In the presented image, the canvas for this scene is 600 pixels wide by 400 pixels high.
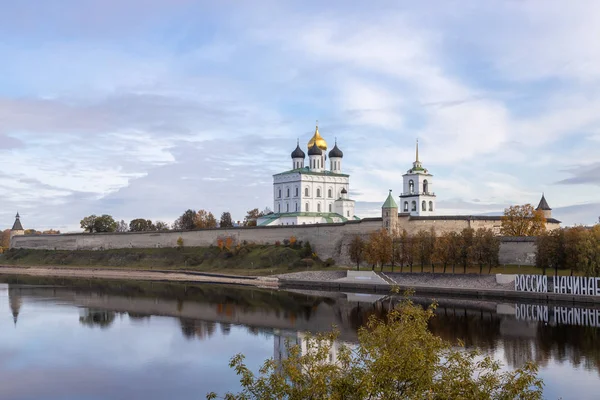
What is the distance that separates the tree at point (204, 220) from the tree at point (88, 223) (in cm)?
1157

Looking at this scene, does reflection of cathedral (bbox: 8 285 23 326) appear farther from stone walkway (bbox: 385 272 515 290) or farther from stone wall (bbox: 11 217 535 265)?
stone walkway (bbox: 385 272 515 290)

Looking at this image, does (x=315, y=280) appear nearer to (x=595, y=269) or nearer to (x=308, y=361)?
(x=595, y=269)

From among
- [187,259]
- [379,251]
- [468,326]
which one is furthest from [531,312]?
[187,259]

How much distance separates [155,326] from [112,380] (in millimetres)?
8080

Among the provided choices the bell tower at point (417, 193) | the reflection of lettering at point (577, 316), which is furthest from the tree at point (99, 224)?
the reflection of lettering at point (577, 316)

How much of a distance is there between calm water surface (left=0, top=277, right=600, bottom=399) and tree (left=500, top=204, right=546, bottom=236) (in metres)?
14.0

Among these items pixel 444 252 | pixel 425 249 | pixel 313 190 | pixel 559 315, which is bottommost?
pixel 559 315

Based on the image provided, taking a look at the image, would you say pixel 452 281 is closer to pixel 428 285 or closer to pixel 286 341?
pixel 428 285

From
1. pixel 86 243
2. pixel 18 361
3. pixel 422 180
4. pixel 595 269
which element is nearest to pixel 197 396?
pixel 18 361

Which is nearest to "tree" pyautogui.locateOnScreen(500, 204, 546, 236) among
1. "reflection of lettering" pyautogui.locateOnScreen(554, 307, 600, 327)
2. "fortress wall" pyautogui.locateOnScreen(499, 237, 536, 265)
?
"fortress wall" pyautogui.locateOnScreen(499, 237, 536, 265)

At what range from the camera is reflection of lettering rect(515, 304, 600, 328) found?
23070 millimetres

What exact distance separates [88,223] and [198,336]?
5755 centimetres

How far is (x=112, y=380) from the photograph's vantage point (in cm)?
1597

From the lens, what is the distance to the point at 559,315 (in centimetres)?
2472
